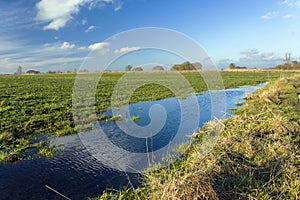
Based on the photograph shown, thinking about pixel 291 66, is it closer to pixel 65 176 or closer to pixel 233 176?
pixel 233 176

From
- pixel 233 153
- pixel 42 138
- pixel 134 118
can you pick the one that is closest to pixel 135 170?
pixel 233 153

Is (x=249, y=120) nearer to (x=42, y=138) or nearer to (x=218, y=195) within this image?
(x=218, y=195)

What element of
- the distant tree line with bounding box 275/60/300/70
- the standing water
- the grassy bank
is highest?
the distant tree line with bounding box 275/60/300/70

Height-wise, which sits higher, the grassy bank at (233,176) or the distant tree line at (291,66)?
the distant tree line at (291,66)

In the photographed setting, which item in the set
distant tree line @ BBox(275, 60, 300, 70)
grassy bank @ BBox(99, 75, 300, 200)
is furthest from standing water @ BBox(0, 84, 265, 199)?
distant tree line @ BBox(275, 60, 300, 70)

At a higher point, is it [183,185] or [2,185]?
[183,185]

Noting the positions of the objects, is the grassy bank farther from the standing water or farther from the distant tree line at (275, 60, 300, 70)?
the distant tree line at (275, 60, 300, 70)

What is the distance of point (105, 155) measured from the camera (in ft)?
27.0

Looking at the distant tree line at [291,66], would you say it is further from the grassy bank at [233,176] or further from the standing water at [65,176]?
the standing water at [65,176]

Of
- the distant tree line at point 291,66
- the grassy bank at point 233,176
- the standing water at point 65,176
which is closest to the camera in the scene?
the grassy bank at point 233,176

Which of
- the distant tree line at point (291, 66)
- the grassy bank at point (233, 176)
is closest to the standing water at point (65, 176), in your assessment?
the grassy bank at point (233, 176)

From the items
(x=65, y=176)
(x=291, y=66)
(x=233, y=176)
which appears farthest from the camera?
(x=291, y=66)

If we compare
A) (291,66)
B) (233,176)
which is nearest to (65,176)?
(233,176)

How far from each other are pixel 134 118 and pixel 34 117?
5.54 meters
